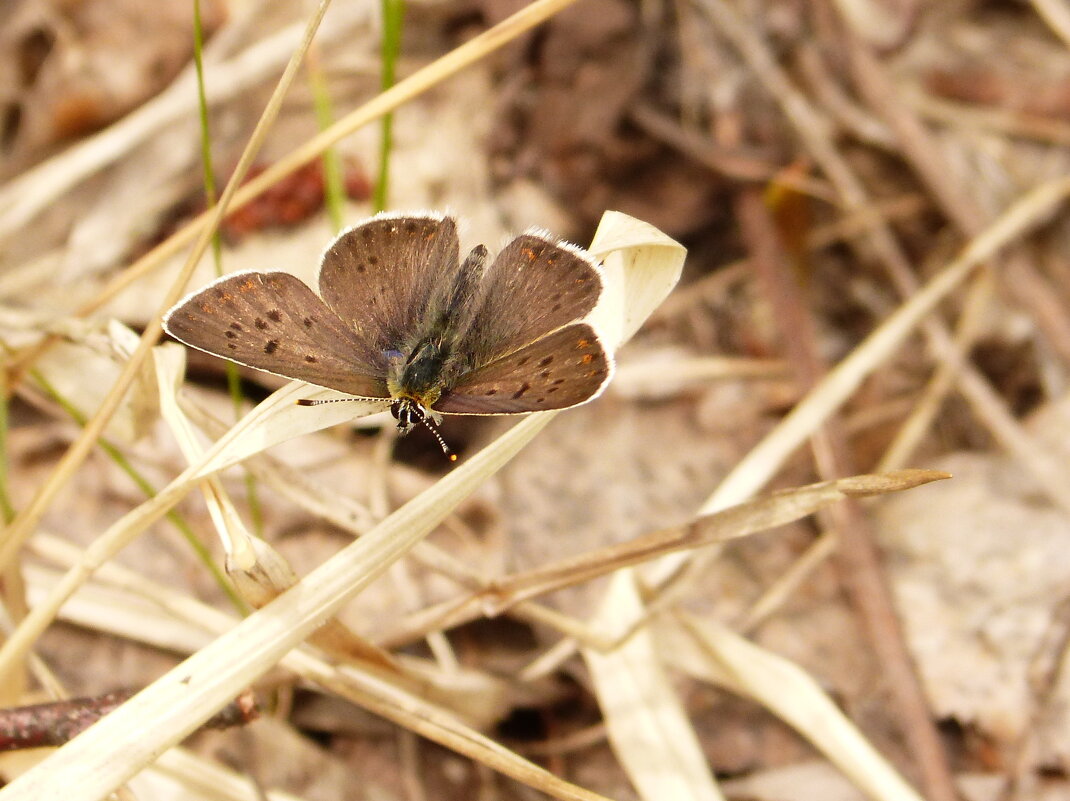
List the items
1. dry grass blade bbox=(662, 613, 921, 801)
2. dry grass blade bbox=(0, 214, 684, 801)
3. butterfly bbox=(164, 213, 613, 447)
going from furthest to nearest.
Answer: dry grass blade bbox=(662, 613, 921, 801), butterfly bbox=(164, 213, 613, 447), dry grass blade bbox=(0, 214, 684, 801)

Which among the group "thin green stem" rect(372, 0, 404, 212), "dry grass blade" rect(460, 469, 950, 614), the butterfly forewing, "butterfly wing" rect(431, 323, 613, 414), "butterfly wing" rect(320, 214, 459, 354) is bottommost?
"dry grass blade" rect(460, 469, 950, 614)

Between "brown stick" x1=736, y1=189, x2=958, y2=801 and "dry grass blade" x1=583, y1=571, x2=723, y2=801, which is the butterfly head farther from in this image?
"brown stick" x1=736, y1=189, x2=958, y2=801

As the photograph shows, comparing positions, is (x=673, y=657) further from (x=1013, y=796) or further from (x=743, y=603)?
(x=1013, y=796)

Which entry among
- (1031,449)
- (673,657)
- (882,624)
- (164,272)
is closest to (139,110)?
(164,272)

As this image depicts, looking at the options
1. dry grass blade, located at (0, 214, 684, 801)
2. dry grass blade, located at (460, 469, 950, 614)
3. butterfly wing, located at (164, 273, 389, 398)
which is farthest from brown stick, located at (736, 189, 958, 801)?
butterfly wing, located at (164, 273, 389, 398)

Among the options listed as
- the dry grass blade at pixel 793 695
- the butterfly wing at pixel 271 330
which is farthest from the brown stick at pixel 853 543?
the butterfly wing at pixel 271 330
